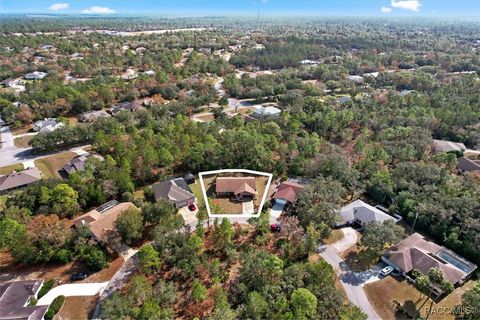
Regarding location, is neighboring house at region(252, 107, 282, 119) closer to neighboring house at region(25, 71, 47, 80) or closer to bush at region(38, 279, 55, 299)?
bush at region(38, 279, 55, 299)

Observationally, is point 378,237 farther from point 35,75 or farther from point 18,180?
point 35,75

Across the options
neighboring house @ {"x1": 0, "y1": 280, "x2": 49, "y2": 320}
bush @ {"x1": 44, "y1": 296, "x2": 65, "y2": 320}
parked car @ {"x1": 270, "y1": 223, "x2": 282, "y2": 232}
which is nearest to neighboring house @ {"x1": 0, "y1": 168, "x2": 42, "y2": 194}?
neighboring house @ {"x1": 0, "y1": 280, "x2": 49, "y2": 320}

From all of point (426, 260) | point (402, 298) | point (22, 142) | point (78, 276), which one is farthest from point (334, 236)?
point (22, 142)

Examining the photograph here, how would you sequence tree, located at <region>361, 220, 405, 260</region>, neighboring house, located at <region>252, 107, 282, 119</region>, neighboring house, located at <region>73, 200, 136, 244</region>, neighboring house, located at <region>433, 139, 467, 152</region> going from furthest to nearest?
neighboring house, located at <region>252, 107, 282, 119</region> → neighboring house, located at <region>433, 139, 467, 152</region> → neighboring house, located at <region>73, 200, 136, 244</region> → tree, located at <region>361, 220, 405, 260</region>

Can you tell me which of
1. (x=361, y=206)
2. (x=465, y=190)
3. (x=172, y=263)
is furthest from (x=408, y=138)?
(x=172, y=263)

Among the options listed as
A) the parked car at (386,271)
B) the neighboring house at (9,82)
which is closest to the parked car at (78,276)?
the parked car at (386,271)

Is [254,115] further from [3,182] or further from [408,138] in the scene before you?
[3,182]
